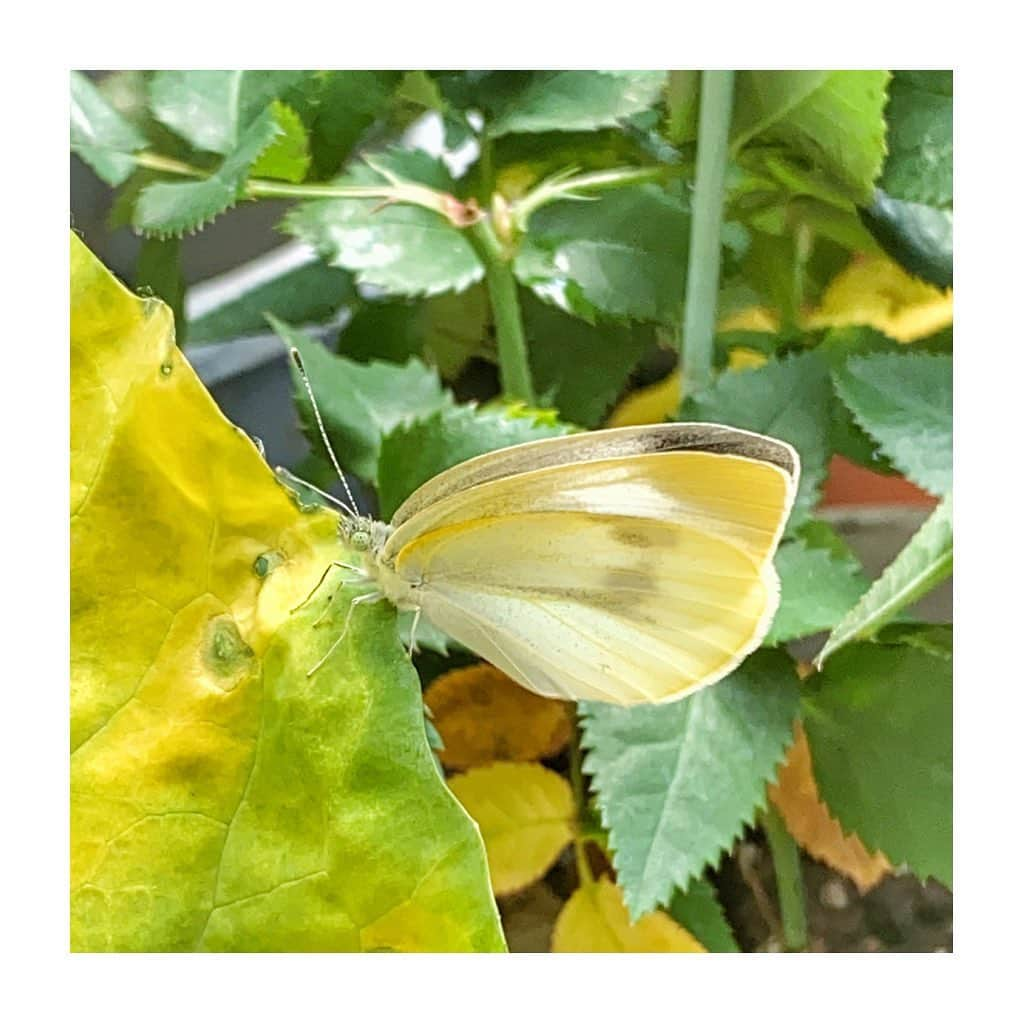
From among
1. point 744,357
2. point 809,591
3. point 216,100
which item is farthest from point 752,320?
point 216,100

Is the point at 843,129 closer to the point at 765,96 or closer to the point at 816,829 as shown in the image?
the point at 765,96

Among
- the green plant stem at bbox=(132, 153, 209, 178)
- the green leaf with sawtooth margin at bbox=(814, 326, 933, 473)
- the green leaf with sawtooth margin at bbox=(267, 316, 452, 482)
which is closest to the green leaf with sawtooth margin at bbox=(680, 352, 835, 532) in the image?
the green leaf with sawtooth margin at bbox=(814, 326, 933, 473)

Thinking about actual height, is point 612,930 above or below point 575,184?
below

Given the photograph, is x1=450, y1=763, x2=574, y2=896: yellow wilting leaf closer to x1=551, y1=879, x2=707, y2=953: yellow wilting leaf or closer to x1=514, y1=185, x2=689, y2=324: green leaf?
x1=551, y1=879, x2=707, y2=953: yellow wilting leaf

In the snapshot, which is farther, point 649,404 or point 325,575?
point 649,404

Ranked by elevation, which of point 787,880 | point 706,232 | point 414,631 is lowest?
point 787,880
